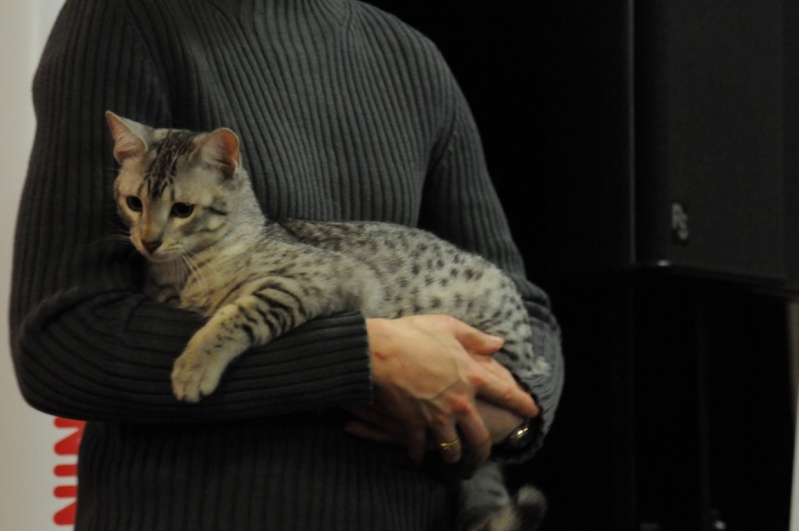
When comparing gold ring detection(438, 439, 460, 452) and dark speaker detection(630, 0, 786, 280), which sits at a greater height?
dark speaker detection(630, 0, 786, 280)

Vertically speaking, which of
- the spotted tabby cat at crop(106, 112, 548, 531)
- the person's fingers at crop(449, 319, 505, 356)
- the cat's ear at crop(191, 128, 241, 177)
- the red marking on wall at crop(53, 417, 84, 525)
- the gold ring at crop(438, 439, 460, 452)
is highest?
the cat's ear at crop(191, 128, 241, 177)

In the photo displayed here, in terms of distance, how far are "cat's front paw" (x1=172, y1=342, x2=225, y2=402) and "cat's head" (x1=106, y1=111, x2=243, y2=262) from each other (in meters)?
0.17

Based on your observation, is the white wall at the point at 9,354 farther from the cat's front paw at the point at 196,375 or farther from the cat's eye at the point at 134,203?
the cat's front paw at the point at 196,375

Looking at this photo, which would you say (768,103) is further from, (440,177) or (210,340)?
(210,340)

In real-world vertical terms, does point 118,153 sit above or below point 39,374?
above

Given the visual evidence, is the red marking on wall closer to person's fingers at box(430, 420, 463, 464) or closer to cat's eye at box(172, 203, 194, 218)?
cat's eye at box(172, 203, 194, 218)

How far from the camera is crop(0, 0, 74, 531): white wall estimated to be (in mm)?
1426

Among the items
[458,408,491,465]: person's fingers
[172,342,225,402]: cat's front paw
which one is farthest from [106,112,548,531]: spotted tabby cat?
[458,408,491,465]: person's fingers

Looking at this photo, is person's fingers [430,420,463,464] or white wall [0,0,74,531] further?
white wall [0,0,74,531]

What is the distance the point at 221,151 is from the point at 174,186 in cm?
8

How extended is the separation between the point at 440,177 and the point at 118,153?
48 centimetres

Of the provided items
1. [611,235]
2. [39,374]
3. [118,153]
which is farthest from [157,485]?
[611,235]

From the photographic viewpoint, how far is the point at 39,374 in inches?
33.6

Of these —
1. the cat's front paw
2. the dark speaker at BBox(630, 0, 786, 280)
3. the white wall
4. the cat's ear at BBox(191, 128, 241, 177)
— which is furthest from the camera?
the dark speaker at BBox(630, 0, 786, 280)
